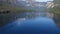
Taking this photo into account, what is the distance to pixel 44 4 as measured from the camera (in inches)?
81.9

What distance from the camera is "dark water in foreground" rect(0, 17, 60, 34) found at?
1.66 m

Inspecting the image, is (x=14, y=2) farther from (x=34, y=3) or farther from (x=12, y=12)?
(x=34, y=3)

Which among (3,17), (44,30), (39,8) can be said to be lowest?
(44,30)

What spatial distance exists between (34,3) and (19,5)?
0.27 m

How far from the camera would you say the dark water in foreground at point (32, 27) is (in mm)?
1663

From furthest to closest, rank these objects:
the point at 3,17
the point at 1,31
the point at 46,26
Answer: the point at 3,17, the point at 46,26, the point at 1,31

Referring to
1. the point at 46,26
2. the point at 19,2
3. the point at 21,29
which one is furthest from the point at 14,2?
the point at 46,26

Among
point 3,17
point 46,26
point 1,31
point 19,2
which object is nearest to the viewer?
point 1,31

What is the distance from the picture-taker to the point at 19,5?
2.11 metres

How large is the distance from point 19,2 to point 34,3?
10.8 inches

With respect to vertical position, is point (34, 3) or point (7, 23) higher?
point (34, 3)

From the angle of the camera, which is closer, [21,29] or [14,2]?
[21,29]

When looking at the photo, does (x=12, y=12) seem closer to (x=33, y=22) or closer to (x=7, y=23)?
(x=7, y=23)

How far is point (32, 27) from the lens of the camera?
1.80 metres
